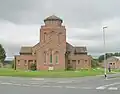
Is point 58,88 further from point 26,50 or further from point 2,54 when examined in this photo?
point 2,54

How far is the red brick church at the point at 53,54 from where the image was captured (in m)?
74.8

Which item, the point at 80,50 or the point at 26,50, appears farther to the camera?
the point at 80,50

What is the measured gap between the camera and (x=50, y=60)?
247ft

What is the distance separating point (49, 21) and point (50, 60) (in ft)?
39.0

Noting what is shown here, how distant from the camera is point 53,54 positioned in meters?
74.9

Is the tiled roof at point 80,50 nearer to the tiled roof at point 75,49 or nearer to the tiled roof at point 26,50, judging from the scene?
the tiled roof at point 75,49

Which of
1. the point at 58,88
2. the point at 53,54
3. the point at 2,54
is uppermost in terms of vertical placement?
the point at 2,54

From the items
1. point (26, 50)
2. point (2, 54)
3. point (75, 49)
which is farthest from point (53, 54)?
point (2, 54)

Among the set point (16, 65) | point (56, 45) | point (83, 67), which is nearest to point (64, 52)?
point (56, 45)

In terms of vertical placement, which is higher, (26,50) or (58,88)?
(26,50)

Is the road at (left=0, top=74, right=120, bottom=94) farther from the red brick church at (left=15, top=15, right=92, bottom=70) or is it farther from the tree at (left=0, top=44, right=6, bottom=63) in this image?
the tree at (left=0, top=44, right=6, bottom=63)

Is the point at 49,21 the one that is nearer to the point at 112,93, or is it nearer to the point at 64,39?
the point at 64,39

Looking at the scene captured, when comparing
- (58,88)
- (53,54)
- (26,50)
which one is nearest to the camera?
(58,88)

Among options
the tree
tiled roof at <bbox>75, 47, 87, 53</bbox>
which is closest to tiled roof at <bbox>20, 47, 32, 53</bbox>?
tiled roof at <bbox>75, 47, 87, 53</bbox>
